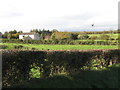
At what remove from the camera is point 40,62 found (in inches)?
270

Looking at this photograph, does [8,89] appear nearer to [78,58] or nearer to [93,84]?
[93,84]

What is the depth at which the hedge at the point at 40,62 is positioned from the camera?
5832 mm

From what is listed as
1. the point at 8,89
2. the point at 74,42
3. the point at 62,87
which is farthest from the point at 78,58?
the point at 74,42

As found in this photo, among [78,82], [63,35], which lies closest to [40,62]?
[78,82]

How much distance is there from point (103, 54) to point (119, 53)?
185 cm

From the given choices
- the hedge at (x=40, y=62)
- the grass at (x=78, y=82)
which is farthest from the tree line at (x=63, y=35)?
the grass at (x=78, y=82)

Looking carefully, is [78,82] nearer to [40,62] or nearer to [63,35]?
[40,62]

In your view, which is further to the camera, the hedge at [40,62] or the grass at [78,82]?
the hedge at [40,62]

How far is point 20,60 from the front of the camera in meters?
6.11

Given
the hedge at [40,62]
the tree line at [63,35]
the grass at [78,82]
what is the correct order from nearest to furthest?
1. the grass at [78,82]
2. the hedge at [40,62]
3. the tree line at [63,35]

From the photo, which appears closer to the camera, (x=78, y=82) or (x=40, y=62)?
(x=78, y=82)

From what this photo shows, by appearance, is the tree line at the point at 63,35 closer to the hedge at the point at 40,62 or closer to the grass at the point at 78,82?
the hedge at the point at 40,62

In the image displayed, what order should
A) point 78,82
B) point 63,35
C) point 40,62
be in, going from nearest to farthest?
point 78,82 → point 40,62 → point 63,35

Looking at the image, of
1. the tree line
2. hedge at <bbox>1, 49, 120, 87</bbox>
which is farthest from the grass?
the tree line
